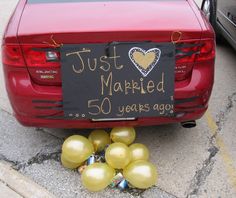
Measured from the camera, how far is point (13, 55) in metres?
2.97

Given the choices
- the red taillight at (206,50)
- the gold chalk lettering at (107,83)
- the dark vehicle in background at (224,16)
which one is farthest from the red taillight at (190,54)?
the dark vehicle in background at (224,16)

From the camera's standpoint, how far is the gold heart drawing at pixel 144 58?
9.46ft

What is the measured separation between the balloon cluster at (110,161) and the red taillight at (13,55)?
721 mm

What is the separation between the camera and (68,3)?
134 inches

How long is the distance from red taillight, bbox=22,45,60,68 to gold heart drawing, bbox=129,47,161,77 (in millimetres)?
554

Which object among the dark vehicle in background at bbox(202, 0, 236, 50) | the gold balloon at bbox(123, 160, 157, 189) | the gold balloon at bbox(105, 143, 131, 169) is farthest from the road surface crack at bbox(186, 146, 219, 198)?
the dark vehicle in background at bbox(202, 0, 236, 50)

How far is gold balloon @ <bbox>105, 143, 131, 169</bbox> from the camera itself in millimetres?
3023

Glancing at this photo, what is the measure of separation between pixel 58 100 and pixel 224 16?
3008mm

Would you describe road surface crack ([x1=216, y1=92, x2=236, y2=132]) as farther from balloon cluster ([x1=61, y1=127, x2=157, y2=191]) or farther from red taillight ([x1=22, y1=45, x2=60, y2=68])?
red taillight ([x1=22, y1=45, x2=60, y2=68])

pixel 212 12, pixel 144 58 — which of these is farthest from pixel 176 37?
pixel 212 12

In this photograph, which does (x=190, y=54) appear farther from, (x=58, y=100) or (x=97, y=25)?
(x=58, y=100)

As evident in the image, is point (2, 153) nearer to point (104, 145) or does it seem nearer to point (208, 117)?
point (104, 145)

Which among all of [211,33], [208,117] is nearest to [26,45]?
[211,33]

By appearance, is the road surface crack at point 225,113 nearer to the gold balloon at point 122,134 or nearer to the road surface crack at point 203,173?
the road surface crack at point 203,173
